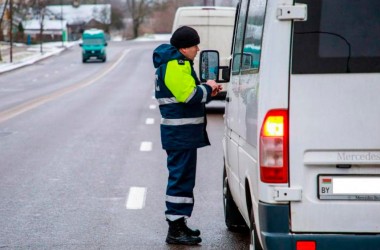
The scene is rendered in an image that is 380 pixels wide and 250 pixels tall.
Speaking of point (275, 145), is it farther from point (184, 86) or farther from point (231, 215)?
point (231, 215)

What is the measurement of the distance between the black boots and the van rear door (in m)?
2.54

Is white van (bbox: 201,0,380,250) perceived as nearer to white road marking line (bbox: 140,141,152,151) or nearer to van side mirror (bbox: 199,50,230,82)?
van side mirror (bbox: 199,50,230,82)

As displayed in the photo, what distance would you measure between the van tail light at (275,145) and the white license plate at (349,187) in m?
0.22

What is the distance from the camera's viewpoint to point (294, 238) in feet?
17.1

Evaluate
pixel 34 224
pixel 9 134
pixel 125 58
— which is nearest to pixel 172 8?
pixel 125 58

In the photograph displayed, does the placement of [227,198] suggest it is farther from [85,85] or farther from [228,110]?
[85,85]

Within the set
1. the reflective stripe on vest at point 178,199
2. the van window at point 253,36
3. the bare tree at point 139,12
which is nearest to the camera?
the van window at point 253,36

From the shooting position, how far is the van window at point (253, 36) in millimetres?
5543

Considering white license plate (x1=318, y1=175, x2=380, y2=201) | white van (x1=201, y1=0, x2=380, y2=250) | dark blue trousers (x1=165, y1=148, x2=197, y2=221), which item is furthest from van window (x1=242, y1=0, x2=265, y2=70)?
dark blue trousers (x1=165, y1=148, x2=197, y2=221)

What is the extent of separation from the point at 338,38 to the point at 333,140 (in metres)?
0.57

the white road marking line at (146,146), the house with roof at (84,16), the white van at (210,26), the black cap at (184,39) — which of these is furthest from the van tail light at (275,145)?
the house with roof at (84,16)

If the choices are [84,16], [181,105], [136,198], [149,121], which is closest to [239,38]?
[181,105]

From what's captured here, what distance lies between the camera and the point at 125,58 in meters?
74.5

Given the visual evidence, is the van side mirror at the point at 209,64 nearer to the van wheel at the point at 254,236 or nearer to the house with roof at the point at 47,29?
the van wheel at the point at 254,236
